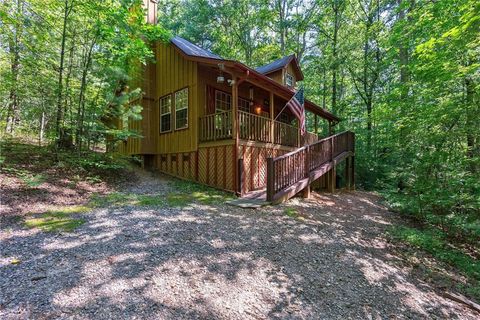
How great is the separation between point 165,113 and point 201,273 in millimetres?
9246

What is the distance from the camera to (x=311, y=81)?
939 inches

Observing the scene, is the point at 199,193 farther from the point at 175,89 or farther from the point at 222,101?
the point at 175,89

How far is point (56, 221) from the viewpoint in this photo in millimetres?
→ 4961

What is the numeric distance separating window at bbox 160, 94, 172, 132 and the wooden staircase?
566 cm

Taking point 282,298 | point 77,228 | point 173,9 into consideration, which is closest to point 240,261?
point 282,298

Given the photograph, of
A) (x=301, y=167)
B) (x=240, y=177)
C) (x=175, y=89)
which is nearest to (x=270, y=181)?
(x=240, y=177)

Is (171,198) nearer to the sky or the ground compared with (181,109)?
nearer to the ground

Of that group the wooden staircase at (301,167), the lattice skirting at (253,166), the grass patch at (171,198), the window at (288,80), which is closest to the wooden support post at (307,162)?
the wooden staircase at (301,167)

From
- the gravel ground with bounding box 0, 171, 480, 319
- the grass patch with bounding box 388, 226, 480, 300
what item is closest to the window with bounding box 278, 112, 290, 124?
the grass patch with bounding box 388, 226, 480, 300

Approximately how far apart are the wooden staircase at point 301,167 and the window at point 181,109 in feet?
14.7

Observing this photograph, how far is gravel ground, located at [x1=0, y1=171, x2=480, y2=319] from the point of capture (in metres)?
2.83

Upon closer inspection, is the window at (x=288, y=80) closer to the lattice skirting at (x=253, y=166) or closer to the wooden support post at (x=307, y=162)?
the lattice skirting at (x=253, y=166)

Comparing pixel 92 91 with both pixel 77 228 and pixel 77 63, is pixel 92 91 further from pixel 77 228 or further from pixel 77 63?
pixel 77 228

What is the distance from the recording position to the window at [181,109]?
34.1 ft
